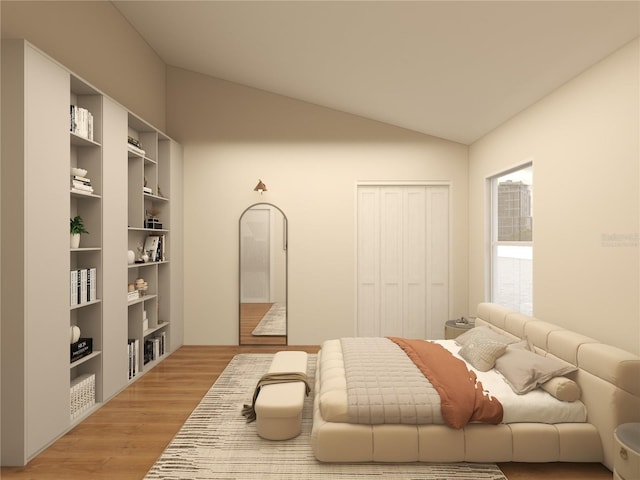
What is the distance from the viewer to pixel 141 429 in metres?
2.89

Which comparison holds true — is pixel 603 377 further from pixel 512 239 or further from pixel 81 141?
pixel 81 141

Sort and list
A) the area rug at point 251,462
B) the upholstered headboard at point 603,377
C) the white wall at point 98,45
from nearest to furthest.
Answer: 1. the upholstered headboard at point 603,377
2. the area rug at point 251,462
3. the white wall at point 98,45

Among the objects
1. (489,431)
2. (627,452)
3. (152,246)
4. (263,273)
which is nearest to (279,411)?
Result: (489,431)

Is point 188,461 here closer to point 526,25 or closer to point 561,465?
point 561,465

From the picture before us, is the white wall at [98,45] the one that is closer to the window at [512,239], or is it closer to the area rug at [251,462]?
the area rug at [251,462]

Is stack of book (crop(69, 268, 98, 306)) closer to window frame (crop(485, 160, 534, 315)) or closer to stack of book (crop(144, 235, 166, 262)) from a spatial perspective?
stack of book (crop(144, 235, 166, 262))

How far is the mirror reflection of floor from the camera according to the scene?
207 inches

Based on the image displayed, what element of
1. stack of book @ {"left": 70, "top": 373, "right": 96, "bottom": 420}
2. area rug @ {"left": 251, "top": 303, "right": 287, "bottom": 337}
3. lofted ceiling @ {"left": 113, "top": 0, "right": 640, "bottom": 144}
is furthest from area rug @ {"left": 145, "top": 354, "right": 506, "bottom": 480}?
lofted ceiling @ {"left": 113, "top": 0, "right": 640, "bottom": 144}

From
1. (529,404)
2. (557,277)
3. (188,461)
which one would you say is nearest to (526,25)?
(557,277)

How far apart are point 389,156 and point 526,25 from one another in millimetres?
2723

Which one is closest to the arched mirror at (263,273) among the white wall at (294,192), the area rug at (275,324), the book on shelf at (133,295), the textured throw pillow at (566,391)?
the area rug at (275,324)

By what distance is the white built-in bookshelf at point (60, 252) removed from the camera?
241 centimetres

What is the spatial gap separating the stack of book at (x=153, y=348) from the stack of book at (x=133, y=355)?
1.12 feet

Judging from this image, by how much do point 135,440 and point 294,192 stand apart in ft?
11.1
